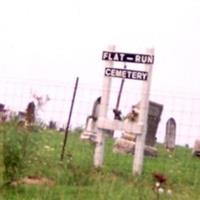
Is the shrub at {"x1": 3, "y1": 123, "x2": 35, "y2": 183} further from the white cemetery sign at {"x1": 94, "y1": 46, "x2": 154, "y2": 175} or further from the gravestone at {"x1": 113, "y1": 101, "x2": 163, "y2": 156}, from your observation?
the gravestone at {"x1": 113, "y1": 101, "x2": 163, "y2": 156}

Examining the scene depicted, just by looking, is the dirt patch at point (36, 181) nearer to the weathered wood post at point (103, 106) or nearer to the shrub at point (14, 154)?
the shrub at point (14, 154)

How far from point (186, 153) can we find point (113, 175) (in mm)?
10431

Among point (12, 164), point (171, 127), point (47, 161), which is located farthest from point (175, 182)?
point (171, 127)

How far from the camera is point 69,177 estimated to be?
1280cm

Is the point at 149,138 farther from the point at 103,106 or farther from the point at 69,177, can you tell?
the point at 69,177

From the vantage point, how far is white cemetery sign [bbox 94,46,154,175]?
15680mm

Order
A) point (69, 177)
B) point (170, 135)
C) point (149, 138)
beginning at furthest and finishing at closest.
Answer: point (170, 135) → point (149, 138) → point (69, 177)

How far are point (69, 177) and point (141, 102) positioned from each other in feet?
11.8

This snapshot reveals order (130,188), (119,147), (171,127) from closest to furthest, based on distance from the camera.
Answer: (130,188) < (119,147) < (171,127)

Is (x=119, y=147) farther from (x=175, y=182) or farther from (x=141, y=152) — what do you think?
(x=175, y=182)

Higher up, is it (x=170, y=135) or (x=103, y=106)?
(x=170, y=135)

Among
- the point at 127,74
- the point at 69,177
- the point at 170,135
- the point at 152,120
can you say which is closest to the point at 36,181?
the point at 69,177

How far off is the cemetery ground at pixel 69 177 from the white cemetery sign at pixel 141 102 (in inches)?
11.6

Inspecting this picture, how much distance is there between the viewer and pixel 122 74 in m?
15.9
